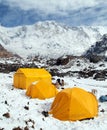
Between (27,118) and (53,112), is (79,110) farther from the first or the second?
(27,118)

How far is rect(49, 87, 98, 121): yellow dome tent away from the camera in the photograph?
21.1 m

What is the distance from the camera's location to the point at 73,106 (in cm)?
2150

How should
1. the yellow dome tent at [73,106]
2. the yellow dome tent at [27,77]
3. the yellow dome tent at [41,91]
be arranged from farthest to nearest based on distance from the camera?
the yellow dome tent at [27,77]
the yellow dome tent at [41,91]
the yellow dome tent at [73,106]

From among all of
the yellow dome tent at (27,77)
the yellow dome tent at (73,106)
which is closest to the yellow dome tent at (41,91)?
the yellow dome tent at (73,106)

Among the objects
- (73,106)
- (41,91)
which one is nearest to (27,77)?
(41,91)

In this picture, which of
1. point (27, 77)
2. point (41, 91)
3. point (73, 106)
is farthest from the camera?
point (27, 77)

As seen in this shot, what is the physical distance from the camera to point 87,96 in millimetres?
22688

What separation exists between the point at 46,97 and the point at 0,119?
9.83 meters

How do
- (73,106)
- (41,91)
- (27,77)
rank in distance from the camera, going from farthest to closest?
1. (27,77)
2. (41,91)
3. (73,106)

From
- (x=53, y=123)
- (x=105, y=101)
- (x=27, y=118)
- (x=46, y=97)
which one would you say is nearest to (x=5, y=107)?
(x=27, y=118)

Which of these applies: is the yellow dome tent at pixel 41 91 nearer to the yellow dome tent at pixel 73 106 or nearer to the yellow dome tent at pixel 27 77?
the yellow dome tent at pixel 73 106

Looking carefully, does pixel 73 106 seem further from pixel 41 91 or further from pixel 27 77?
pixel 27 77

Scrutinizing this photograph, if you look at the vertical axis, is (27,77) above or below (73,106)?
below

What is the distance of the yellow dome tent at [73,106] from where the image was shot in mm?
21094
